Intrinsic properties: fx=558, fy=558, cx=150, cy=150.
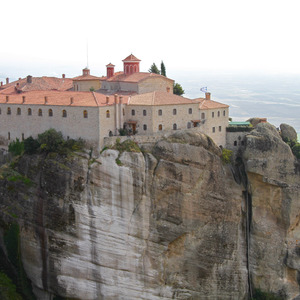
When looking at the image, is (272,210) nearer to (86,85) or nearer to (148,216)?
(148,216)

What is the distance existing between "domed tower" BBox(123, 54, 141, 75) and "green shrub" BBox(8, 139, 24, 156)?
1216 centimetres

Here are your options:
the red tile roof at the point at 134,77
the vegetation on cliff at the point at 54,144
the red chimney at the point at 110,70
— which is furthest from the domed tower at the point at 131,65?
the vegetation on cliff at the point at 54,144

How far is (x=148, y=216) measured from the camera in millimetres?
41344

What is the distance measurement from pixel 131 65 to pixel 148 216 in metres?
15.8

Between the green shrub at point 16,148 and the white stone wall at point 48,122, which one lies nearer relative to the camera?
the white stone wall at point 48,122

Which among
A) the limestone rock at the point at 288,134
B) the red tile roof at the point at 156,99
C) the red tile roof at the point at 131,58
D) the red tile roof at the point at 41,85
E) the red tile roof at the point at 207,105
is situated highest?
the red tile roof at the point at 131,58

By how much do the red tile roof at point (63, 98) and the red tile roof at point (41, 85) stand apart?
5.08 m

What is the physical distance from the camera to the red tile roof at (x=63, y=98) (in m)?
41.8

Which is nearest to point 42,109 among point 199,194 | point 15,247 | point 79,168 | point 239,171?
point 79,168

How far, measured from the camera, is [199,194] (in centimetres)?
4222

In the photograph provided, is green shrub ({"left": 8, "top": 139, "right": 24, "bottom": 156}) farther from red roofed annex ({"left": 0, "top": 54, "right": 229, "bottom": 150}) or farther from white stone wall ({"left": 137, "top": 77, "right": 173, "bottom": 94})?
white stone wall ({"left": 137, "top": 77, "right": 173, "bottom": 94})

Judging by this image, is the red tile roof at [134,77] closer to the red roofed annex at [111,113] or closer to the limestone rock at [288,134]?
the red roofed annex at [111,113]

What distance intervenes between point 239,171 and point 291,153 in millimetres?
4417

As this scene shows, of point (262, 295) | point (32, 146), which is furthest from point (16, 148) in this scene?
point (262, 295)
